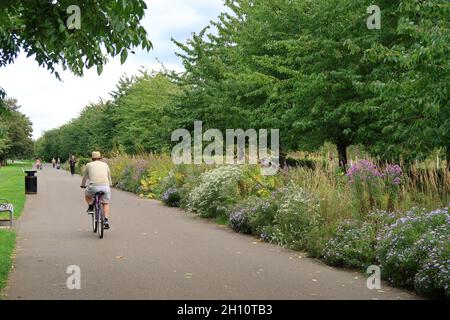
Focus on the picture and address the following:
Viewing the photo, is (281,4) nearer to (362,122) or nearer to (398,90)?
(362,122)

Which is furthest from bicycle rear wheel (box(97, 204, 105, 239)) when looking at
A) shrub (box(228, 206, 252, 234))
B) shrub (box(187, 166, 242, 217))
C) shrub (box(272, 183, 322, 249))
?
shrub (box(187, 166, 242, 217))

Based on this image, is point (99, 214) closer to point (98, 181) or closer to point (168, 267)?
point (98, 181)

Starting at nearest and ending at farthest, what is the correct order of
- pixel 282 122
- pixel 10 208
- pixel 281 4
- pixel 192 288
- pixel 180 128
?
pixel 192 288 → pixel 10 208 → pixel 282 122 → pixel 281 4 → pixel 180 128

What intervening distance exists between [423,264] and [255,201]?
634 cm

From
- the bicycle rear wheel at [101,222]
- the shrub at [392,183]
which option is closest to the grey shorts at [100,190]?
the bicycle rear wheel at [101,222]

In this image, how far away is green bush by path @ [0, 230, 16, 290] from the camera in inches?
298

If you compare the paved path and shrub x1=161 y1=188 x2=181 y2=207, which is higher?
shrub x1=161 y1=188 x2=181 y2=207

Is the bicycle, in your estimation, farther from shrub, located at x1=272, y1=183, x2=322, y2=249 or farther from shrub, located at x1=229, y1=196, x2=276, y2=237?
shrub, located at x1=272, y1=183, x2=322, y2=249

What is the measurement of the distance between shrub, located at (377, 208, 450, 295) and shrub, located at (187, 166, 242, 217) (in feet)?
22.4

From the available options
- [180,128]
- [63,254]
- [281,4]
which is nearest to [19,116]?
[180,128]

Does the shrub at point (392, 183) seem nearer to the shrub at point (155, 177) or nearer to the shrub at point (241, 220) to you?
the shrub at point (241, 220)

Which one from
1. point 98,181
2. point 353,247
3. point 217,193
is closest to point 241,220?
point 217,193

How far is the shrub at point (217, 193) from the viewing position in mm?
14703

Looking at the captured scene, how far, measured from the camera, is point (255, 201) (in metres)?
12.9
